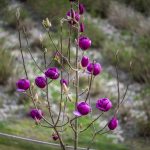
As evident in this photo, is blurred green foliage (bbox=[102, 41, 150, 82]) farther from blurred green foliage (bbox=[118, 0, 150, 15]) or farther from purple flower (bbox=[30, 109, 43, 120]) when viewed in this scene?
purple flower (bbox=[30, 109, 43, 120])

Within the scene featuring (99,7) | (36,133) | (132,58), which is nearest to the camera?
(36,133)

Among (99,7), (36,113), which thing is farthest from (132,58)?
(36,113)

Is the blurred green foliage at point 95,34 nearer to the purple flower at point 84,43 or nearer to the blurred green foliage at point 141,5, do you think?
the blurred green foliage at point 141,5

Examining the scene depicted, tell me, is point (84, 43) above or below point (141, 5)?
above

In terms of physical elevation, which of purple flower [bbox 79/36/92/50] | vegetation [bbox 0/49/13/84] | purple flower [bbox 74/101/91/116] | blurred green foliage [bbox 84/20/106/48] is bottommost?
blurred green foliage [bbox 84/20/106/48]

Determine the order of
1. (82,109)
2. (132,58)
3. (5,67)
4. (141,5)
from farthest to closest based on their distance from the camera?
(141,5) → (132,58) → (5,67) → (82,109)

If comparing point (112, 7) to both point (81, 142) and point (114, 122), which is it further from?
point (114, 122)

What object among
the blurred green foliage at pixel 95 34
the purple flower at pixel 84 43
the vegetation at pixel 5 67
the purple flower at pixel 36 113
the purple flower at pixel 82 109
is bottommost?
the blurred green foliage at pixel 95 34

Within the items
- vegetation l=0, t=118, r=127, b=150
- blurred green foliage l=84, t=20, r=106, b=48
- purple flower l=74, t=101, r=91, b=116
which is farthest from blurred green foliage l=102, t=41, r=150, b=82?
purple flower l=74, t=101, r=91, b=116

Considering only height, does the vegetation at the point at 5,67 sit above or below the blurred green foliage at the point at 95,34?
above

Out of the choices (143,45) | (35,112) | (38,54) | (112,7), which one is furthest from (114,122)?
(112,7)

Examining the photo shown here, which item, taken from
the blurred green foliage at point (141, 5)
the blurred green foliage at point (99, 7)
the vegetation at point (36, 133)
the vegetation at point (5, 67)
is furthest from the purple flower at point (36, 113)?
the blurred green foliage at point (141, 5)

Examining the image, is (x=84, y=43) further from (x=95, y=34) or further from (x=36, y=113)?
(x=95, y=34)
